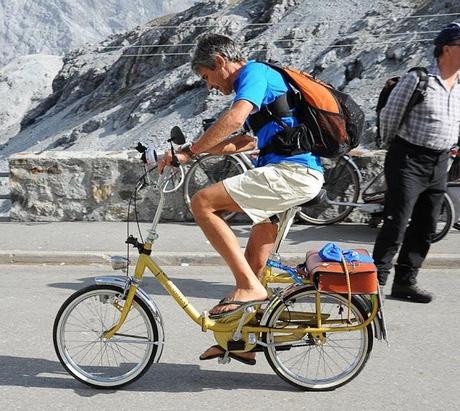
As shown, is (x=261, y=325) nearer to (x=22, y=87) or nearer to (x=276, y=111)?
(x=276, y=111)

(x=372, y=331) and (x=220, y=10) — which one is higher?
(x=372, y=331)

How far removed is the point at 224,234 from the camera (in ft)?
14.5

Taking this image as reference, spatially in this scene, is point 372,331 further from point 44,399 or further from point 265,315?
point 44,399

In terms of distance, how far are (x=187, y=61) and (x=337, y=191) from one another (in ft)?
148

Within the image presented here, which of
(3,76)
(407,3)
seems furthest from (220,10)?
(3,76)

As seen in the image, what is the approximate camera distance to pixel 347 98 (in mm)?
4645

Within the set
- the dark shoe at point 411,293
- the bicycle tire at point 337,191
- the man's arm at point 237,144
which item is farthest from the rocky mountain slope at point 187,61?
the man's arm at point 237,144

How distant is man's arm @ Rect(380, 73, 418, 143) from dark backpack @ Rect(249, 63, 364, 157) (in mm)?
1432

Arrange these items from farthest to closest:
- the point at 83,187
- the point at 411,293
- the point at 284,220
Result: the point at 83,187, the point at 411,293, the point at 284,220

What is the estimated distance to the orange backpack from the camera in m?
4.45

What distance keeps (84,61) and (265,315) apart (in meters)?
65.3

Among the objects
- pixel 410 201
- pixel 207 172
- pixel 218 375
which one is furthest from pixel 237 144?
pixel 207 172

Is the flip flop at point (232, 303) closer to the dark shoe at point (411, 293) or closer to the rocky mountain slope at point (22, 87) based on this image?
the dark shoe at point (411, 293)

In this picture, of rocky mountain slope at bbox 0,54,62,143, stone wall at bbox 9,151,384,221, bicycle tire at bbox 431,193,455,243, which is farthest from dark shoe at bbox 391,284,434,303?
rocky mountain slope at bbox 0,54,62,143
